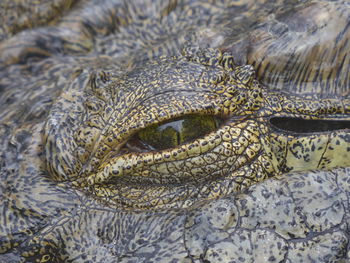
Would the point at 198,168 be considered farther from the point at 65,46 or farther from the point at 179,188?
the point at 65,46

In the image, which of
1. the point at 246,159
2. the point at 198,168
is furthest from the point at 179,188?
the point at 246,159

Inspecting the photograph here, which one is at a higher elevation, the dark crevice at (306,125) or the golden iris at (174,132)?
the golden iris at (174,132)

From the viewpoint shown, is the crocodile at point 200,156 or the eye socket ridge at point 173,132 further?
the eye socket ridge at point 173,132

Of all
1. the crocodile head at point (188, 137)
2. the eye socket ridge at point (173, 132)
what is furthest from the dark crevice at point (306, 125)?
the eye socket ridge at point (173, 132)

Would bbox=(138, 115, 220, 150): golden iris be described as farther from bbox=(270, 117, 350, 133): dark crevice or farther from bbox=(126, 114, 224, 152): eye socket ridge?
bbox=(270, 117, 350, 133): dark crevice

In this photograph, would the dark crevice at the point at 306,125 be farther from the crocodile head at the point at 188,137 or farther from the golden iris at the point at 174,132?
the golden iris at the point at 174,132

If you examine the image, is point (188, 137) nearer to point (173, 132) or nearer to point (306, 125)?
point (173, 132)

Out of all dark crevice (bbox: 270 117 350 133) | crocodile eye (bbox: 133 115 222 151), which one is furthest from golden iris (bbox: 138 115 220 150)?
dark crevice (bbox: 270 117 350 133)

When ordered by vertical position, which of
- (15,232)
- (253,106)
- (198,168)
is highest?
(253,106)
